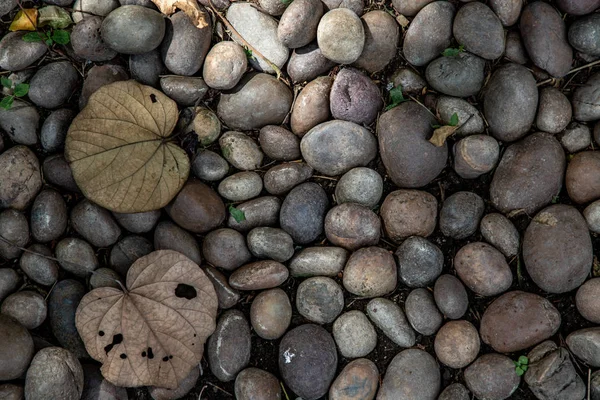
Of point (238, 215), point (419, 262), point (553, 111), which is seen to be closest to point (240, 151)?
point (238, 215)

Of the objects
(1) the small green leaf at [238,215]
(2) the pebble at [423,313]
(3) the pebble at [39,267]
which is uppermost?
(1) the small green leaf at [238,215]

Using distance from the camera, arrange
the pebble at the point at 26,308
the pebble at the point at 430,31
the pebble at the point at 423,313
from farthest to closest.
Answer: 1. the pebble at the point at 430,31
2. the pebble at the point at 423,313
3. the pebble at the point at 26,308

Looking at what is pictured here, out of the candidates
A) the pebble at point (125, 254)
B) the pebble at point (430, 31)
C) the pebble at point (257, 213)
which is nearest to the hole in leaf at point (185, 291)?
the pebble at point (125, 254)

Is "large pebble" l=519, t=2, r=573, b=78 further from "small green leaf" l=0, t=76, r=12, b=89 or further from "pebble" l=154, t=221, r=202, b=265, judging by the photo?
"small green leaf" l=0, t=76, r=12, b=89

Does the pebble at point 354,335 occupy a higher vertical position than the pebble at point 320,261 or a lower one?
lower

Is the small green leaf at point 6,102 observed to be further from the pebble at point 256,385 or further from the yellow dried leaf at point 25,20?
the pebble at point 256,385

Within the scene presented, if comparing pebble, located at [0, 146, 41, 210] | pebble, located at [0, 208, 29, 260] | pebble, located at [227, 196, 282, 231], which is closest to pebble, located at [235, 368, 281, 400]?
pebble, located at [227, 196, 282, 231]
